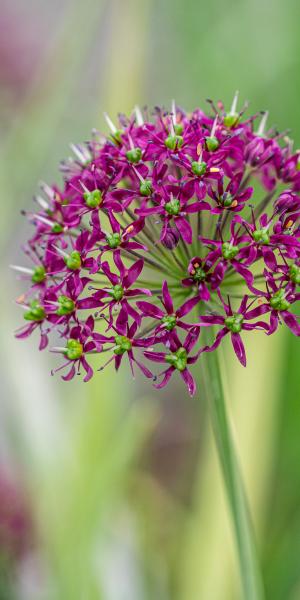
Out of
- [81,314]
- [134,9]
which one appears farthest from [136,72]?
[81,314]

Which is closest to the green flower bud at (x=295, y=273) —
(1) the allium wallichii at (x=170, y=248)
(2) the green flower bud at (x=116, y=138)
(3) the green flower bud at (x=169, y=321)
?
(1) the allium wallichii at (x=170, y=248)

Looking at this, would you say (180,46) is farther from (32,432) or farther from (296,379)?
(32,432)

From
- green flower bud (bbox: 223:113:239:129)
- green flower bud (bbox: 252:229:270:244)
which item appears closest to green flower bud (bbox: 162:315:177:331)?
green flower bud (bbox: 252:229:270:244)

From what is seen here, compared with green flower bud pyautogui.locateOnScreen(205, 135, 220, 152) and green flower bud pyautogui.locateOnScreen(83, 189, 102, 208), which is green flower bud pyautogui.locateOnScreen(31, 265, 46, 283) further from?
green flower bud pyautogui.locateOnScreen(205, 135, 220, 152)

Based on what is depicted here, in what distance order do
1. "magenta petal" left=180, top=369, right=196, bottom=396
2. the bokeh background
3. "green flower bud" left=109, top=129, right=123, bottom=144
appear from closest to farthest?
1. "magenta petal" left=180, top=369, right=196, bottom=396
2. "green flower bud" left=109, top=129, right=123, bottom=144
3. the bokeh background

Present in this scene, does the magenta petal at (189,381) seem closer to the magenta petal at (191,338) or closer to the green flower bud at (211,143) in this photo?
the magenta petal at (191,338)

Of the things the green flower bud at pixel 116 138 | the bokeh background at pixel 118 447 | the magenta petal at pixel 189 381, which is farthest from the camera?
the bokeh background at pixel 118 447
